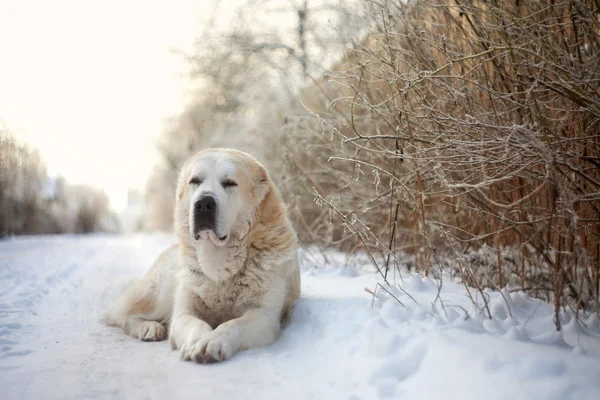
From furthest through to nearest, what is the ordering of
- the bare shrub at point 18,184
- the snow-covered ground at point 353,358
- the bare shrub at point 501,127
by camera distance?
the bare shrub at point 18,184 < the bare shrub at point 501,127 < the snow-covered ground at point 353,358

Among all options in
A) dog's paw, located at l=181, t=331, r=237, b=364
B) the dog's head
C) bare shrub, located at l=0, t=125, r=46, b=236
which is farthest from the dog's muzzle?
bare shrub, located at l=0, t=125, r=46, b=236

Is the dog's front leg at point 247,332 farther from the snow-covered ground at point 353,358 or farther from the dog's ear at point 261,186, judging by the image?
the dog's ear at point 261,186

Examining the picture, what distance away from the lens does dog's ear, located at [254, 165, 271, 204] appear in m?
3.01

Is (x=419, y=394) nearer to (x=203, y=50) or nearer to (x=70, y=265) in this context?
(x=70, y=265)

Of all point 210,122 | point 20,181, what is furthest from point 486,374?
point 210,122

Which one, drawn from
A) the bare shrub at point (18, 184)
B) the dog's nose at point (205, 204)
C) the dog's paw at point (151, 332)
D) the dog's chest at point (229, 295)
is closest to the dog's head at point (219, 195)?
the dog's nose at point (205, 204)

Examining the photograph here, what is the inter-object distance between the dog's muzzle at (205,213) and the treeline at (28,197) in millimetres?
5613

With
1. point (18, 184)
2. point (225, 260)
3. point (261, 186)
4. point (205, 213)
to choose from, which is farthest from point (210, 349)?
point (18, 184)

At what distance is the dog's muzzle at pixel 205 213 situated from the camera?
2.62 m

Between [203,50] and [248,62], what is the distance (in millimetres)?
1498

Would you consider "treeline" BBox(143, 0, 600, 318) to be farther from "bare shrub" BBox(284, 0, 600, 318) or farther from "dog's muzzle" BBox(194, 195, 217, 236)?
"dog's muzzle" BBox(194, 195, 217, 236)

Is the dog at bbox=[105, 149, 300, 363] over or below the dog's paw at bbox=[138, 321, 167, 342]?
over

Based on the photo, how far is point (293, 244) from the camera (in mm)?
3051

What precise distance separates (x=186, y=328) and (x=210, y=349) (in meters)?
0.38
